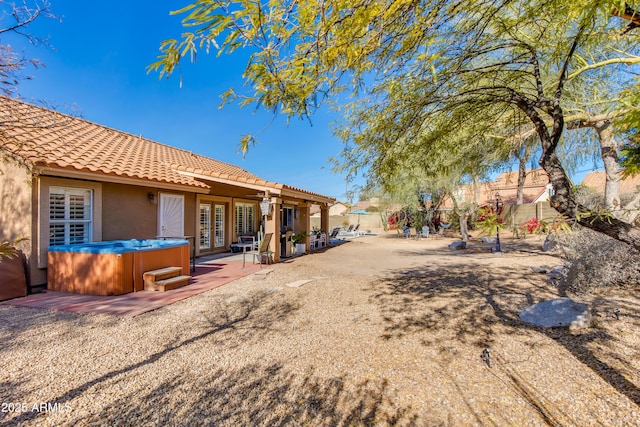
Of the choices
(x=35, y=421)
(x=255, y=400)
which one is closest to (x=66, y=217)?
(x=35, y=421)

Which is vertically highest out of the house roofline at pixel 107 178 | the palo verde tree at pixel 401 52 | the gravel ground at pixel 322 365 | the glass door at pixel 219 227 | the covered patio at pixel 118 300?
the palo verde tree at pixel 401 52

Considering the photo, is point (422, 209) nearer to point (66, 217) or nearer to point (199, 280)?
point (199, 280)

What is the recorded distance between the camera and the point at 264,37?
7.71 ft

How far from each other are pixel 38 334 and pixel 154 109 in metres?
11.7

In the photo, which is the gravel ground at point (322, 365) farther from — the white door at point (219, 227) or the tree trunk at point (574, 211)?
the white door at point (219, 227)

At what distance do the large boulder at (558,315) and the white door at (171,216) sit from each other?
10.1 metres

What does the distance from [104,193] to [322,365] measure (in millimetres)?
7836

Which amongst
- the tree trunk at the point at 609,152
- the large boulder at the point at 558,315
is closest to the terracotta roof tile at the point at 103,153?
the large boulder at the point at 558,315

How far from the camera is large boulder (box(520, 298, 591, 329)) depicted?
428 centimetres

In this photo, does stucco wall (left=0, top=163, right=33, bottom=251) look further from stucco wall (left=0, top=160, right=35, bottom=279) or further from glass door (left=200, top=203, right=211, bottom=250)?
glass door (left=200, top=203, right=211, bottom=250)

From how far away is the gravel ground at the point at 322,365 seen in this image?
2613 millimetres

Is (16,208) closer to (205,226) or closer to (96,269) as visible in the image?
(96,269)

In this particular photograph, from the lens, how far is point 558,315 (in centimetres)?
445

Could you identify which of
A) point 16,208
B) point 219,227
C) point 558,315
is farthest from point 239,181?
point 558,315
